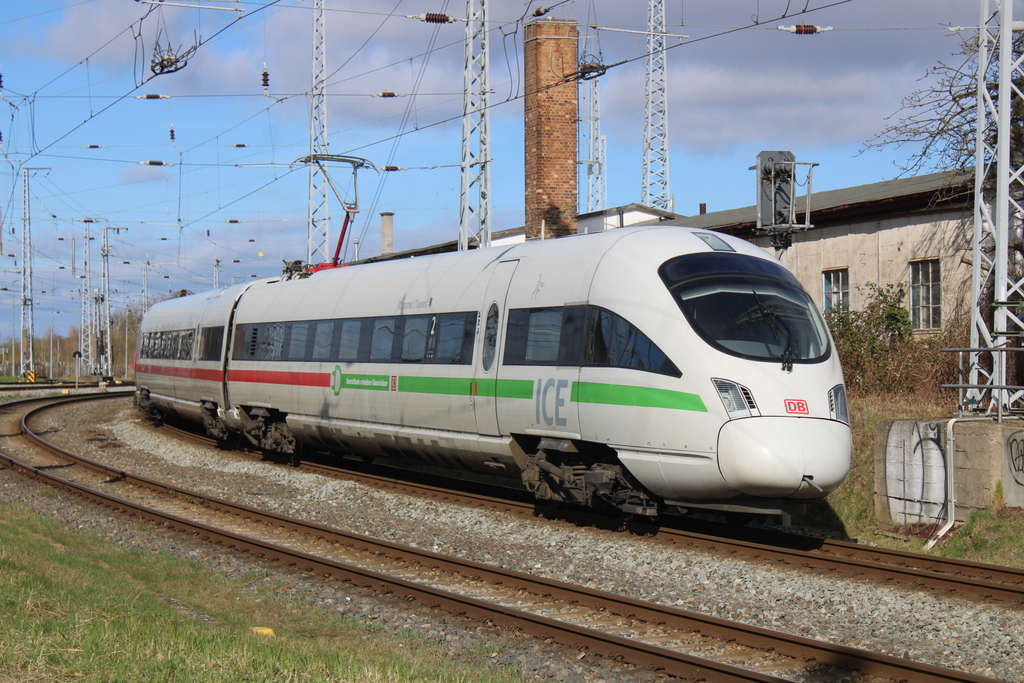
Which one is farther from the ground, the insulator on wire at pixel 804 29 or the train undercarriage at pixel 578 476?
the insulator on wire at pixel 804 29

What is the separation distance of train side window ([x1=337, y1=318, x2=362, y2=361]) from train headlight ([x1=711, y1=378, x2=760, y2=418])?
7.27 m

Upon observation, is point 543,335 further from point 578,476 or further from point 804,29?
point 804,29

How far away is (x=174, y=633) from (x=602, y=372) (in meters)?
5.33

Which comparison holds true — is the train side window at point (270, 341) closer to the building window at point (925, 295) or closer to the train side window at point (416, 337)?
the train side window at point (416, 337)

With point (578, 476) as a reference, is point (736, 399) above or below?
above

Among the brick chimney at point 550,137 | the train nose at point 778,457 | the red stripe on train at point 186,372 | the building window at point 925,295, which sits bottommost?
the train nose at point 778,457

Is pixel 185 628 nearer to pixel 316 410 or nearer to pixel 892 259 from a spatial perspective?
pixel 316 410

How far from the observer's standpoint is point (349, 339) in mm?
15234

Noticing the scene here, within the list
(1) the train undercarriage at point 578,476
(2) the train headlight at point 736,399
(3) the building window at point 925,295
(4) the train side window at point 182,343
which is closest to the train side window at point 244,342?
(4) the train side window at point 182,343

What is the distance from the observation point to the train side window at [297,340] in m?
16.6

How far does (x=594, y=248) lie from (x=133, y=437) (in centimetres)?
1591

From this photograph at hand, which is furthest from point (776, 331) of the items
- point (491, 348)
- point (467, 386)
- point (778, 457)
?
point (467, 386)

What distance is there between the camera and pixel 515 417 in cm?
1138

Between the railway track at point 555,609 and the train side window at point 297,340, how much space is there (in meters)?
4.27
